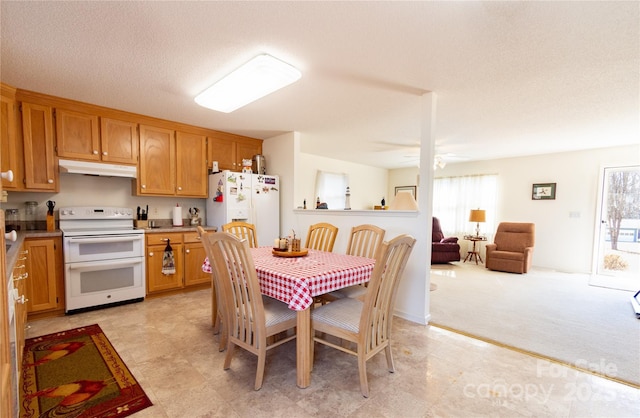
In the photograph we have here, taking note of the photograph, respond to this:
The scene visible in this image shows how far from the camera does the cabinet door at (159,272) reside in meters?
3.41

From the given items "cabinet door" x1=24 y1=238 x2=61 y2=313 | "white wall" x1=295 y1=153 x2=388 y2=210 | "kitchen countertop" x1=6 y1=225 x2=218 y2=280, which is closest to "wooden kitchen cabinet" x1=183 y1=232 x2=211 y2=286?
"kitchen countertop" x1=6 y1=225 x2=218 y2=280

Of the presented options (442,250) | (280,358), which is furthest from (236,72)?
(442,250)

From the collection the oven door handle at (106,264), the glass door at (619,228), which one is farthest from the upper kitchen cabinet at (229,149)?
the glass door at (619,228)

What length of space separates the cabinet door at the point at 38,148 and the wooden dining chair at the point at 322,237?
9.26 ft

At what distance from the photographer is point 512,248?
17.5 feet

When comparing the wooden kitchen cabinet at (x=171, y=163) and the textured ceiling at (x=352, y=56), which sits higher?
the textured ceiling at (x=352, y=56)

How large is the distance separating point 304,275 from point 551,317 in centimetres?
292

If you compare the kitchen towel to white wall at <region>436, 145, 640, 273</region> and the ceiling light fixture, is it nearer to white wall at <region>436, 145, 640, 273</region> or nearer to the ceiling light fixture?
the ceiling light fixture

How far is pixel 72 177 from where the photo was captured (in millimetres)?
3328

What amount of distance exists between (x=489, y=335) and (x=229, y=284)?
2.34 m

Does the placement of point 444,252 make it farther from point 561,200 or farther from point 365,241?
point 365,241

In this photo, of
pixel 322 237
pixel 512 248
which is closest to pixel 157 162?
pixel 322 237

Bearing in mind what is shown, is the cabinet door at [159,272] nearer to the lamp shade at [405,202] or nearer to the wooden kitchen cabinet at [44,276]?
the wooden kitchen cabinet at [44,276]

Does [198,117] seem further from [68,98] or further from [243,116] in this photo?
[68,98]
